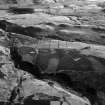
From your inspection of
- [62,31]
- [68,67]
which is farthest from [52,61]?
[62,31]

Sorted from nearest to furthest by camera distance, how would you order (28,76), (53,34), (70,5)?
1. (28,76)
2. (53,34)
3. (70,5)

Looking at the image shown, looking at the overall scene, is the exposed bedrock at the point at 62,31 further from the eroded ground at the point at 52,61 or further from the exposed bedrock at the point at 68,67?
the exposed bedrock at the point at 68,67

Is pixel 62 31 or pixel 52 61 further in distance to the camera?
pixel 62 31

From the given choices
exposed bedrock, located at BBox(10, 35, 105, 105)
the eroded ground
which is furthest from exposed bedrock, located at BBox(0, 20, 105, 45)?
exposed bedrock, located at BBox(10, 35, 105, 105)

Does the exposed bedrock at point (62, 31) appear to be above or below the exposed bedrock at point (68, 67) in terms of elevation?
above

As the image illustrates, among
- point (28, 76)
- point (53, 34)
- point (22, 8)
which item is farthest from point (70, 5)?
point (28, 76)

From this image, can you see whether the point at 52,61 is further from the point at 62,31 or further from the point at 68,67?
the point at 62,31

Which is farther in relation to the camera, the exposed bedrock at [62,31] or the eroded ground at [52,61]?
the exposed bedrock at [62,31]

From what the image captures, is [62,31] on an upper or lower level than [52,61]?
upper

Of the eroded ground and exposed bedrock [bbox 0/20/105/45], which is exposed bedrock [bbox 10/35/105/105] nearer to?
the eroded ground

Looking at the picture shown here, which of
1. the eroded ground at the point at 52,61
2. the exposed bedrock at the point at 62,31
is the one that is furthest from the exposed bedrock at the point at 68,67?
the exposed bedrock at the point at 62,31

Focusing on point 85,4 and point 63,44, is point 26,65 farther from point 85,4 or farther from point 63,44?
point 85,4
